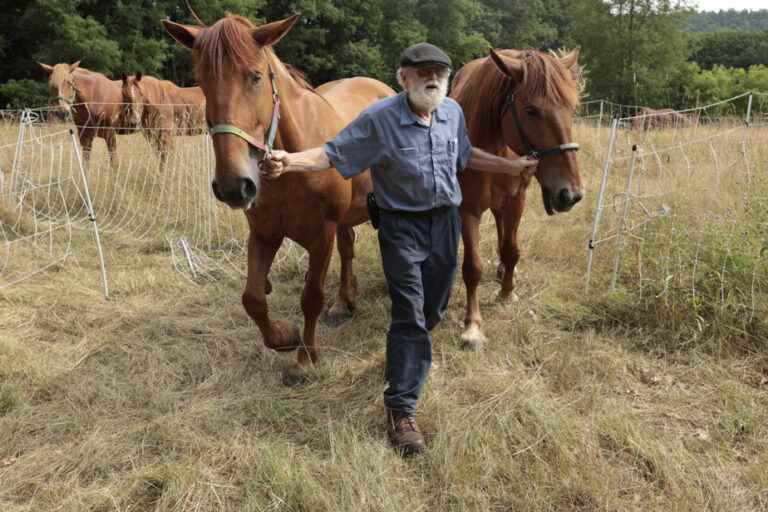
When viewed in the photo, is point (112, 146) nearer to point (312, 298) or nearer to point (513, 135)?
point (312, 298)

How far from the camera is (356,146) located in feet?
8.54

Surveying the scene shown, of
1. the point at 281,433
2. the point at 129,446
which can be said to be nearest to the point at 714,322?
the point at 281,433

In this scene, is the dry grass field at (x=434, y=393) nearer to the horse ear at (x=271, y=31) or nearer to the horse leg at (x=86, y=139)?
the horse ear at (x=271, y=31)

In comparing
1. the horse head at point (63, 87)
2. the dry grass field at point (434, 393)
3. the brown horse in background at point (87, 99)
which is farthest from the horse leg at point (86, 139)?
the dry grass field at point (434, 393)

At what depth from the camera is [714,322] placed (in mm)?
3586

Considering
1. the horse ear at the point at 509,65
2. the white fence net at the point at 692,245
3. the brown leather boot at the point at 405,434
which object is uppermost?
the horse ear at the point at 509,65

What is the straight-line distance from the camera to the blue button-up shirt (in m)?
2.57

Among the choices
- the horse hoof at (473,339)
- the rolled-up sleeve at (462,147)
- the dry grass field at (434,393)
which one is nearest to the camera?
the dry grass field at (434,393)

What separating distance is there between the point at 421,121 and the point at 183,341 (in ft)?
8.06

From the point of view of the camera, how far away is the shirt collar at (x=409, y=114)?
8.40ft

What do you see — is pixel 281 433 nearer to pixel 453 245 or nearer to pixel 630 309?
pixel 453 245

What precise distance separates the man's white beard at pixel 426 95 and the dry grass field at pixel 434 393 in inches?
60.7

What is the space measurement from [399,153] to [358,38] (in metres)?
34.6

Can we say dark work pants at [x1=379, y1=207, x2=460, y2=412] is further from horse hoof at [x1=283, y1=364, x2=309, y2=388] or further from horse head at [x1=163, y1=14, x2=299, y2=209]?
horse hoof at [x1=283, y1=364, x2=309, y2=388]
